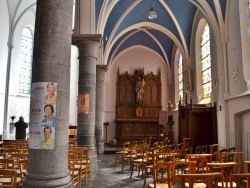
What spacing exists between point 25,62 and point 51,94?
49.9 feet

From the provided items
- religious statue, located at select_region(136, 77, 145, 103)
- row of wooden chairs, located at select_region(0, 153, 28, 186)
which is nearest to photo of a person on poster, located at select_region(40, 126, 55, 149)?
row of wooden chairs, located at select_region(0, 153, 28, 186)

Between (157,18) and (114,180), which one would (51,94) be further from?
(157,18)

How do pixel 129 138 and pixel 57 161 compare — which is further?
pixel 129 138

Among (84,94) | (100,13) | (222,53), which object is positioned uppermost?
(100,13)

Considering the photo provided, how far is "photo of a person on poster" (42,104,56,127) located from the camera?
380cm

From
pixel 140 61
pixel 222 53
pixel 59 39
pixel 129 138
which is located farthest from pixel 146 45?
pixel 59 39

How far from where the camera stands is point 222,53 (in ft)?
36.3

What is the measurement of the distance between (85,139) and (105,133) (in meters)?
11.8

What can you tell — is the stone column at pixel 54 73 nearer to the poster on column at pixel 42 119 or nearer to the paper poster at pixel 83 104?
the poster on column at pixel 42 119

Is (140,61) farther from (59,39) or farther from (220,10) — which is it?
(59,39)

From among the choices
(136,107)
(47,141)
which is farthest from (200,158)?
(136,107)

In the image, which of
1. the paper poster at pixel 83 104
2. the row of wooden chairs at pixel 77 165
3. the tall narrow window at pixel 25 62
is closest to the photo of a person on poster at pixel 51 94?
the row of wooden chairs at pixel 77 165

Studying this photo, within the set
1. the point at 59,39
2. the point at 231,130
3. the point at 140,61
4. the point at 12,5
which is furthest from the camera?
the point at 140,61

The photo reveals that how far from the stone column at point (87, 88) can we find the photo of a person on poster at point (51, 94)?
4.48 m
